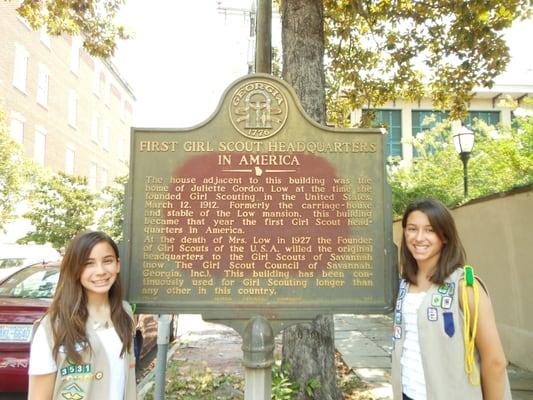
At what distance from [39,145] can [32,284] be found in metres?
18.6

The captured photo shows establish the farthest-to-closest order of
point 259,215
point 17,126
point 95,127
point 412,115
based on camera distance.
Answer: point 95,127, point 412,115, point 17,126, point 259,215

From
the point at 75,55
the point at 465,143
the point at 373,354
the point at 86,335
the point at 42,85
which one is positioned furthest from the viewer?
the point at 75,55

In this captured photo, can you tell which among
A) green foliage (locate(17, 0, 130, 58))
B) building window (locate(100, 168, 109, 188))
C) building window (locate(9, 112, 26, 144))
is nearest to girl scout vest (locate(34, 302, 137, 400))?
green foliage (locate(17, 0, 130, 58))

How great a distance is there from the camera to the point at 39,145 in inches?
867

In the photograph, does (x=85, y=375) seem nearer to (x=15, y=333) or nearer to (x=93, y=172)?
(x=15, y=333)

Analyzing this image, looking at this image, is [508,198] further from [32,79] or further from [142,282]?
[32,79]

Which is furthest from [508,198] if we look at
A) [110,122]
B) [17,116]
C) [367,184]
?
[110,122]

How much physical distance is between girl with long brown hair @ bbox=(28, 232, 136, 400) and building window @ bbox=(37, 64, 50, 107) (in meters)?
22.4

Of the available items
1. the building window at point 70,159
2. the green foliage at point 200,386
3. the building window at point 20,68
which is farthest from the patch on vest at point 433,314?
the building window at point 70,159

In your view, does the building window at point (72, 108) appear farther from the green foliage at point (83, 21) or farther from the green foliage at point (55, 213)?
the green foliage at point (83, 21)

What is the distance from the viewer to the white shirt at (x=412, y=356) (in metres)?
2.42

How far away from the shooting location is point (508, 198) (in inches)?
253

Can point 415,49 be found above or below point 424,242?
above

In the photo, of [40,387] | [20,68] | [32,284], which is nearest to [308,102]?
[40,387]
